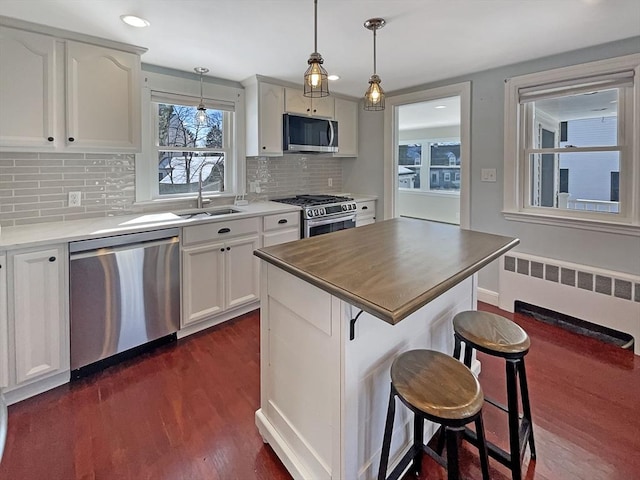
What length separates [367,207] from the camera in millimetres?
4387

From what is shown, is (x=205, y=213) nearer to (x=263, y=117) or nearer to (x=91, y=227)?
(x=91, y=227)

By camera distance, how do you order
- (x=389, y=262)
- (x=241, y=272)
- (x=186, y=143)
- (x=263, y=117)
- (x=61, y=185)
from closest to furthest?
(x=389, y=262) < (x=61, y=185) < (x=241, y=272) < (x=186, y=143) < (x=263, y=117)

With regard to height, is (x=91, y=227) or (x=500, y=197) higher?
(x=500, y=197)

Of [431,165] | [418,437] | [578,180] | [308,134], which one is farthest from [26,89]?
[431,165]

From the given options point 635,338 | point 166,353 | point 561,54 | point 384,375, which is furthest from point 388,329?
point 561,54

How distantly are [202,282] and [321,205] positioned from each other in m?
1.46

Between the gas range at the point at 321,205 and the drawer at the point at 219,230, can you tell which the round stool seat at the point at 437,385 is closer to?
the drawer at the point at 219,230

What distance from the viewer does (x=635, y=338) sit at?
8.46ft

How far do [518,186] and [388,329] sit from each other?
8.20 feet

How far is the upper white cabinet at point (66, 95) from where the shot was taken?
2.13 m

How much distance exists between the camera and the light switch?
3.35 metres

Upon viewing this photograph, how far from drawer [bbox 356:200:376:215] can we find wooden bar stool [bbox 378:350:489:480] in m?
3.00

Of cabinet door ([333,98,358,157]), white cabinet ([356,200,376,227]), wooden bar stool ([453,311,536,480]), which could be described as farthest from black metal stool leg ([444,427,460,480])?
cabinet door ([333,98,358,157])

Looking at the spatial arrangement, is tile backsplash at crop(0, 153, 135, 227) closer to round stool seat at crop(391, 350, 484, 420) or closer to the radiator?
round stool seat at crop(391, 350, 484, 420)
